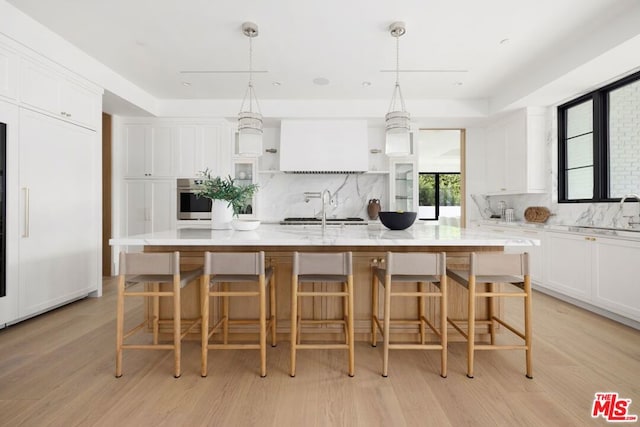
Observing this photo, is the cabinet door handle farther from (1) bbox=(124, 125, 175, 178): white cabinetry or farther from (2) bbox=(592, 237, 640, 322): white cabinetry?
(2) bbox=(592, 237, 640, 322): white cabinetry

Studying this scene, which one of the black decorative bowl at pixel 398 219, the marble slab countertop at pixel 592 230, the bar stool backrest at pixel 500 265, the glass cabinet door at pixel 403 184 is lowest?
the bar stool backrest at pixel 500 265

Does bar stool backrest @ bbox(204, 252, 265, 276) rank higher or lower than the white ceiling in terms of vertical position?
lower

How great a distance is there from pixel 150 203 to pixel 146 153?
746 millimetres

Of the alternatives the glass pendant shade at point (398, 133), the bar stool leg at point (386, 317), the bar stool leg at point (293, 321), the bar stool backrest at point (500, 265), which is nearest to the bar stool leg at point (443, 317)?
the bar stool backrest at point (500, 265)

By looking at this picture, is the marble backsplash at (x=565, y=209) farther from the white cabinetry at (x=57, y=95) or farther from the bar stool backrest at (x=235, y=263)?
the white cabinetry at (x=57, y=95)

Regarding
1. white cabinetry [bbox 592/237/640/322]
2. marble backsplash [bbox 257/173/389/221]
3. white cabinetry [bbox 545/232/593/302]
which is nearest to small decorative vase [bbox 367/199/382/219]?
marble backsplash [bbox 257/173/389/221]

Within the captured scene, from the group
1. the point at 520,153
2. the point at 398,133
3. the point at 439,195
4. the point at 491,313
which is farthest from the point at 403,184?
the point at 439,195

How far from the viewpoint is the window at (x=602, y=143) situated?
3.27 meters

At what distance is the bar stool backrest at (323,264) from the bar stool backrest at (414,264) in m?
0.26

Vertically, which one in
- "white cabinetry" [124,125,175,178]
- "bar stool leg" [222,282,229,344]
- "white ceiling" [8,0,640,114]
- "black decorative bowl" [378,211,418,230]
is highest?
"white ceiling" [8,0,640,114]

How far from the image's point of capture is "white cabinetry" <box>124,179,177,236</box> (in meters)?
4.65

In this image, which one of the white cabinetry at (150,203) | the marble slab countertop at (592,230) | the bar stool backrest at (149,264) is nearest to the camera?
the bar stool backrest at (149,264)

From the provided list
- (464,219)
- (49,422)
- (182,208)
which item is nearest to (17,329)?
(49,422)

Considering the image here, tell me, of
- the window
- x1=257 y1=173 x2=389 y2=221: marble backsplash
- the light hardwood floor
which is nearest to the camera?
the light hardwood floor
